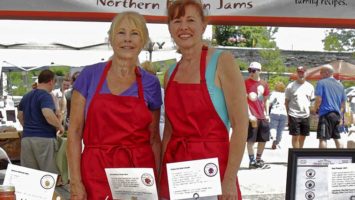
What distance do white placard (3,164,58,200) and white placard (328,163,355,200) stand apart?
3.75 feet

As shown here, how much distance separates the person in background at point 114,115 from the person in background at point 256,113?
630 centimetres

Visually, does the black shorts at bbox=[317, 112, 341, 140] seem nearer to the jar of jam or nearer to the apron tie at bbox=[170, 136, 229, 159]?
the apron tie at bbox=[170, 136, 229, 159]

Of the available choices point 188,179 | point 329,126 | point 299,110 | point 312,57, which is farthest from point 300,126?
point 312,57

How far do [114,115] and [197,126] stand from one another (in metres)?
0.35

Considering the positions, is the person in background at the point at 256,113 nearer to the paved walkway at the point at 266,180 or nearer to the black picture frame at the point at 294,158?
the paved walkway at the point at 266,180

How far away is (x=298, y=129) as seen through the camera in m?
9.70

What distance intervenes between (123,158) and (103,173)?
0.36 ft

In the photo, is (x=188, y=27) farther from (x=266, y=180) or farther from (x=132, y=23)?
(x=266, y=180)

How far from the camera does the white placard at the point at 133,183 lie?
228 cm

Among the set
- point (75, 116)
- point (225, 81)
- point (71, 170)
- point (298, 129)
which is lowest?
point (298, 129)

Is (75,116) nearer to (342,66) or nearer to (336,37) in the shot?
(342,66)

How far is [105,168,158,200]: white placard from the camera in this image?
2277 mm

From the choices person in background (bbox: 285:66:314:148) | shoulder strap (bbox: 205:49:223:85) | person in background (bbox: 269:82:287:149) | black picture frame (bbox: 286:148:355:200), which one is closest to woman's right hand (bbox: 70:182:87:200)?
shoulder strap (bbox: 205:49:223:85)

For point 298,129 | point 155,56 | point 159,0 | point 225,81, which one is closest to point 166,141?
point 225,81
